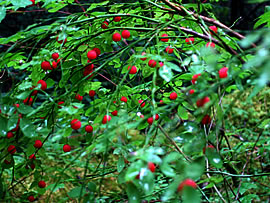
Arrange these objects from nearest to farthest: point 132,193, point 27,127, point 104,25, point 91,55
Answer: point 132,193 < point 27,127 < point 91,55 < point 104,25

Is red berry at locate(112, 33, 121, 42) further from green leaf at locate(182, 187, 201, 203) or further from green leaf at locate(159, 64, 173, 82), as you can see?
green leaf at locate(182, 187, 201, 203)

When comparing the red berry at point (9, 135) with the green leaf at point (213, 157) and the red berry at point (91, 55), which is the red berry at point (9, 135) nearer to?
the red berry at point (91, 55)

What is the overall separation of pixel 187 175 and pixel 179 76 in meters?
0.59

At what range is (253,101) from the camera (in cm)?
293

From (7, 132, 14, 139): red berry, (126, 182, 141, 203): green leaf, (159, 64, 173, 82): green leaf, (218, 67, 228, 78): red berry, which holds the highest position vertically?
(159, 64, 173, 82): green leaf

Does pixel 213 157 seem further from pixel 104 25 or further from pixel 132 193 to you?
pixel 104 25

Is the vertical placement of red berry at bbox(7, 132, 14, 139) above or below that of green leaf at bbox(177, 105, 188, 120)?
above

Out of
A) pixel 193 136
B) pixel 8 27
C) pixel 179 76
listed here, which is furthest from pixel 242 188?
pixel 8 27

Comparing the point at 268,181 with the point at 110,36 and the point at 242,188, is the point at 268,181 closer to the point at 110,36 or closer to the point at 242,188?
the point at 242,188

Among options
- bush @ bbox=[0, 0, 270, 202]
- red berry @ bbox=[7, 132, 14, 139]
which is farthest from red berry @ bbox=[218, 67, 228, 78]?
red berry @ bbox=[7, 132, 14, 139]

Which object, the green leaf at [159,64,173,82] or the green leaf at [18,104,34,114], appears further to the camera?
the green leaf at [18,104,34,114]

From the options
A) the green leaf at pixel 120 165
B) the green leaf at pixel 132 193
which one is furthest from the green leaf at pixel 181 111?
the green leaf at pixel 132 193

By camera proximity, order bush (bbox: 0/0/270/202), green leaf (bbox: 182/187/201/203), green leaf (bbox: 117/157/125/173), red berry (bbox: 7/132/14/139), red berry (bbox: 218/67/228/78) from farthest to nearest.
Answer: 1. red berry (bbox: 7/132/14/139)
2. green leaf (bbox: 117/157/125/173)
3. red berry (bbox: 218/67/228/78)
4. bush (bbox: 0/0/270/202)
5. green leaf (bbox: 182/187/201/203)

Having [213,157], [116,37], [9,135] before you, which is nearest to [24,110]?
[9,135]
